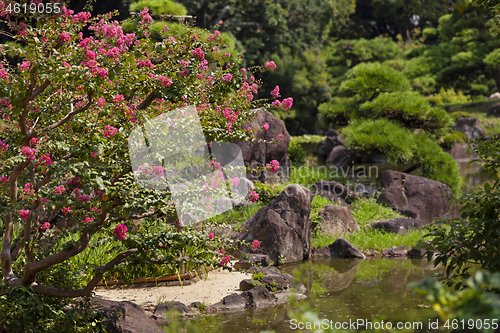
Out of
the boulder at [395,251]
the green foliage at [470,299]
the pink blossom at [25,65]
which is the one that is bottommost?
the boulder at [395,251]

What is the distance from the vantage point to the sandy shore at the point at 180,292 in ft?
17.2

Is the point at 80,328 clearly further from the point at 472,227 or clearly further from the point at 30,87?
the point at 472,227

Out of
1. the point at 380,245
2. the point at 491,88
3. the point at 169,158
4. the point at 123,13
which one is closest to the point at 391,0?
the point at 491,88

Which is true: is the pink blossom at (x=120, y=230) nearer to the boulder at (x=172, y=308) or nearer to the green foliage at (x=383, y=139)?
the boulder at (x=172, y=308)

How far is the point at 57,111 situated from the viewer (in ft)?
12.6

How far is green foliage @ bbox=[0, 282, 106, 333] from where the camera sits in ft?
10.8

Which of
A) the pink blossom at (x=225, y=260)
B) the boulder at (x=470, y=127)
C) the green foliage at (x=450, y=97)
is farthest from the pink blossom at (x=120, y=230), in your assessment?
the green foliage at (x=450, y=97)

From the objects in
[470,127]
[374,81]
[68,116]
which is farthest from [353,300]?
[470,127]

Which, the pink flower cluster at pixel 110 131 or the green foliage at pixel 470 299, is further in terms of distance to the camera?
the pink flower cluster at pixel 110 131

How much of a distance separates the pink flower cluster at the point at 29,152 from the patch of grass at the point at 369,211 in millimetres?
6735

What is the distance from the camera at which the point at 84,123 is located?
357 cm

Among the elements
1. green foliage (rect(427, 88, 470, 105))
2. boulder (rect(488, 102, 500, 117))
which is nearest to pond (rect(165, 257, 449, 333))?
boulder (rect(488, 102, 500, 117))

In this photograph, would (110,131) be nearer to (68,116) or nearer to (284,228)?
(68,116)

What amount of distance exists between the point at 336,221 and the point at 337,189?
1.62 meters
